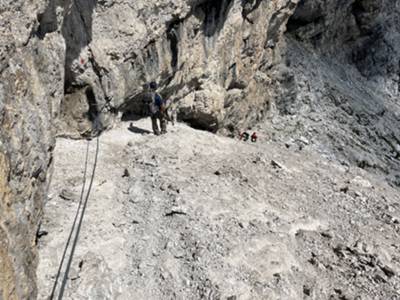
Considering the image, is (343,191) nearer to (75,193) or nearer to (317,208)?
(317,208)

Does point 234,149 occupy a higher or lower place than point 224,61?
lower

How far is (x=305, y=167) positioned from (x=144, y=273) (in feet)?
30.8

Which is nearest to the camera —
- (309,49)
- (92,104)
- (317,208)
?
(317,208)

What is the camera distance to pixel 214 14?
62.5ft

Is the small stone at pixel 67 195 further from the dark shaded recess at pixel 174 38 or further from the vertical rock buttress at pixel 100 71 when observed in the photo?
the dark shaded recess at pixel 174 38

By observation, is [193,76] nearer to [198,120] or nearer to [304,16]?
[198,120]

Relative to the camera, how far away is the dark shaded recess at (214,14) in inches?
739

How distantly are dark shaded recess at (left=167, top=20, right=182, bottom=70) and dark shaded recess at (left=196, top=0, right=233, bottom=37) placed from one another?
6.91ft

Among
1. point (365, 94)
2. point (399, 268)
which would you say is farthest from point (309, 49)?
point (399, 268)

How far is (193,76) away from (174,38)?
95.9 inches

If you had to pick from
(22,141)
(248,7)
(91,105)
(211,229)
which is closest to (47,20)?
(91,105)

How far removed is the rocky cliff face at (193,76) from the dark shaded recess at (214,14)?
59mm

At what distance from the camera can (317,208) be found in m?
13.3

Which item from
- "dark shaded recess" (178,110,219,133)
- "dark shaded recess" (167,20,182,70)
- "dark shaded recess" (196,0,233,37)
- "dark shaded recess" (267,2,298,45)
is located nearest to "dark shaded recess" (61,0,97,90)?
"dark shaded recess" (167,20,182,70)
